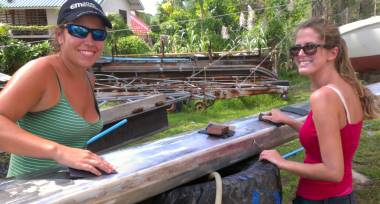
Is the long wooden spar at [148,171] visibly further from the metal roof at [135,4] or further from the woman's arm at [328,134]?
the metal roof at [135,4]

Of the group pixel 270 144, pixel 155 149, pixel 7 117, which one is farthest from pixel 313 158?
pixel 7 117

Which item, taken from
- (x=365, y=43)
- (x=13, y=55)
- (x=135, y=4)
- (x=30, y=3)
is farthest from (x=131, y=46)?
(x=135, y=4)

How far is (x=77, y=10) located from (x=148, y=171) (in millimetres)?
826

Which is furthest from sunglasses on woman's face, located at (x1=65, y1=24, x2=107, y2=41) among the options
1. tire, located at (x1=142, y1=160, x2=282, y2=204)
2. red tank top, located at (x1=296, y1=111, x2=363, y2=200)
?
red tank top, located at (x1=296, y1=111, x2=363, y2=200)

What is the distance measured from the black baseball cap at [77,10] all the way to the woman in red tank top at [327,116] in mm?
992

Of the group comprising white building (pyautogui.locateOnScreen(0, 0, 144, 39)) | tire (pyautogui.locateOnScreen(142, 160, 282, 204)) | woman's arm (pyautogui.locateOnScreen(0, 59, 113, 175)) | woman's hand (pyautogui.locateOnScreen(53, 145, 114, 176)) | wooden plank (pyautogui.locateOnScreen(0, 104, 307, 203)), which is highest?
white building (pyautogui.locateOnScreen(0, 0, 144, 39))

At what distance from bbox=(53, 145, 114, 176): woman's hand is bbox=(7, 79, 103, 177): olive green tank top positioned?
0.34m

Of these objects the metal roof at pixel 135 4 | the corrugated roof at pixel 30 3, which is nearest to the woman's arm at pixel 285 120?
the corrugated roof at pixel 30 3

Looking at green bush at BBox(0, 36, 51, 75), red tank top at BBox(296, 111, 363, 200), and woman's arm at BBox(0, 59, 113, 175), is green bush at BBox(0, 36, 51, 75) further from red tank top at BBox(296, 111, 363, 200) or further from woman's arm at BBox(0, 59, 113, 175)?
red tank top at BBox(296, 111, 363, 200)

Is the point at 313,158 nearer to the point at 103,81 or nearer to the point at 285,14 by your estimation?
the point at 103,81

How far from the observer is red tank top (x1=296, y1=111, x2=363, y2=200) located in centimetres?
203

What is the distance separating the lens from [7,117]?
1.68m

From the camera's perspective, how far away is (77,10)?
196 cm

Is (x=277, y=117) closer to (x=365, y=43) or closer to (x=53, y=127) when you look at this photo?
(x=53, y=127)
